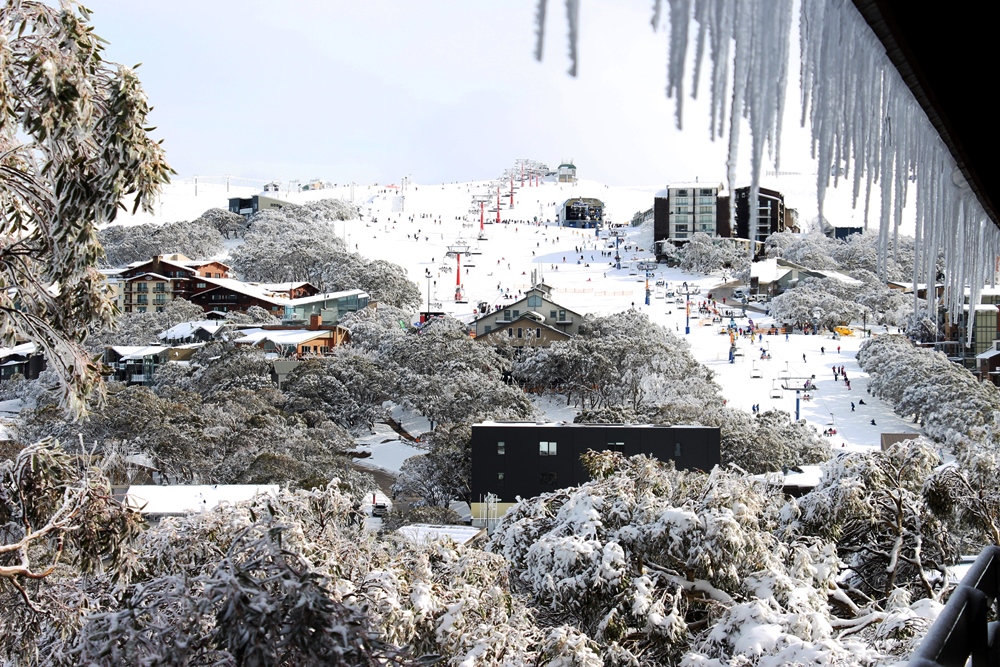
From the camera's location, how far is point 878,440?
34750 millimetres

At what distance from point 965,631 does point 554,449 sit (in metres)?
23.5

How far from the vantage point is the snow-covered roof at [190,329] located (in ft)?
174

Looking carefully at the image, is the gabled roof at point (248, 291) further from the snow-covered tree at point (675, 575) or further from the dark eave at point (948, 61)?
the dark eave at point (948, 61)

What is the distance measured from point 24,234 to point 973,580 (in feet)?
19.0

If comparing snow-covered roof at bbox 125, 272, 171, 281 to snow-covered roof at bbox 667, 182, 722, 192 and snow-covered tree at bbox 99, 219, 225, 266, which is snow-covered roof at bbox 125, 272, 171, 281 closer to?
snow-covered tree at bbox 99, 219, 225, 266

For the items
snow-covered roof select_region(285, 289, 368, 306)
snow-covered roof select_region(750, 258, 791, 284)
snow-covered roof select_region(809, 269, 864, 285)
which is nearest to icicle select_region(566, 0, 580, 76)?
snow-covered roof select_region(285, 289, 368, 306)

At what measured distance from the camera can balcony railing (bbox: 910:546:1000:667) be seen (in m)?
1.74

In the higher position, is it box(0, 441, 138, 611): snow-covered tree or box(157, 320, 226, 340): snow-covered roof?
box(0, 441, 138, 611): snow-covered tree

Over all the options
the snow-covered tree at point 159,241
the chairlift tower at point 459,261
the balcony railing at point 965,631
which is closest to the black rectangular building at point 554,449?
the balcony railing at point 965,631

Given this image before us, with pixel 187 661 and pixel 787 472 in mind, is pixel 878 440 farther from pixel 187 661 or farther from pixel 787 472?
pixel 187 661

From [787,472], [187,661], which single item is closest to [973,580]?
[187,661]

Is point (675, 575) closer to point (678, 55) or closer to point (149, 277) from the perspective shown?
point (678, 55)

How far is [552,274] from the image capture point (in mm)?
85125

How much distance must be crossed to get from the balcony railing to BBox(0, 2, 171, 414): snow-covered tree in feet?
14.8
